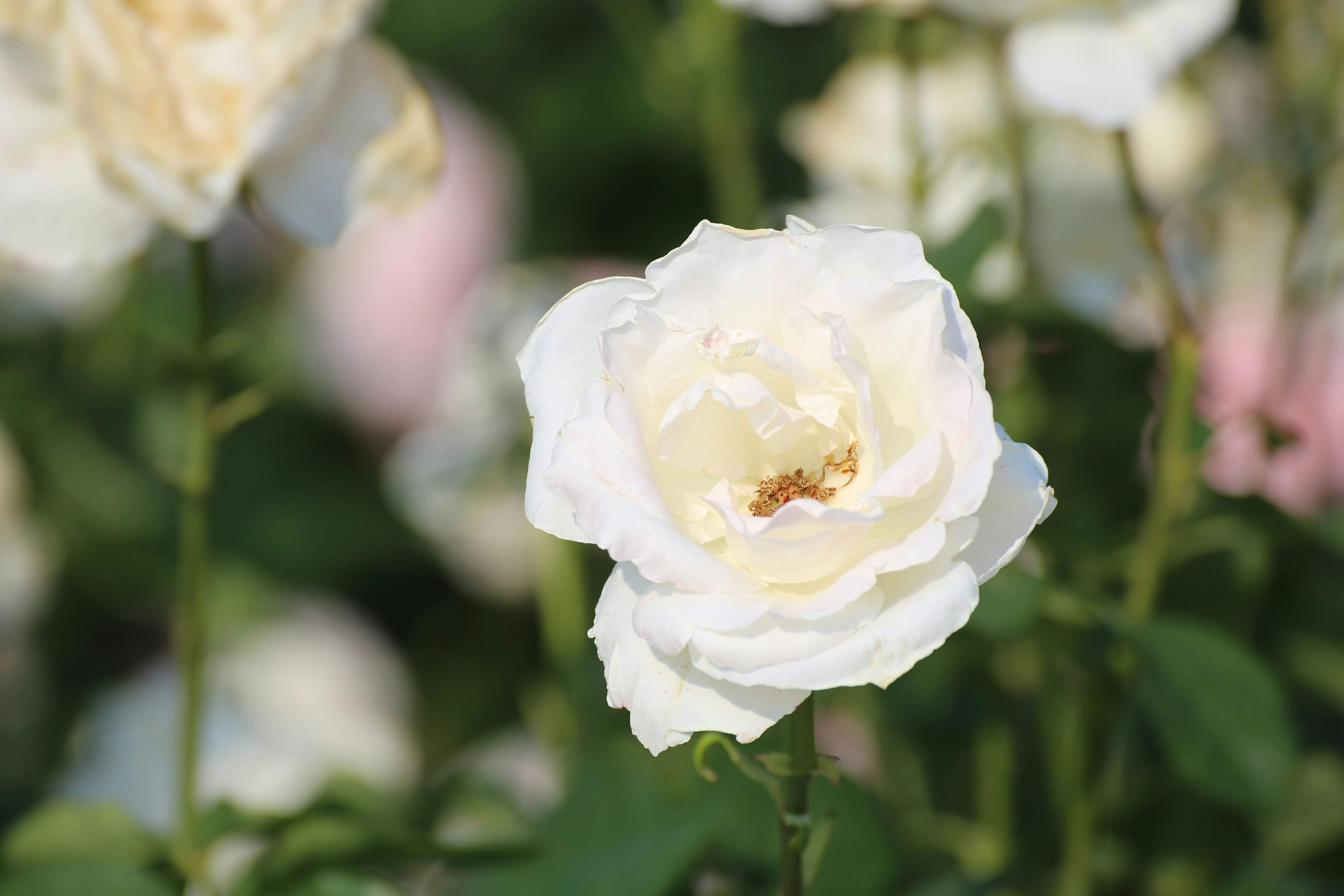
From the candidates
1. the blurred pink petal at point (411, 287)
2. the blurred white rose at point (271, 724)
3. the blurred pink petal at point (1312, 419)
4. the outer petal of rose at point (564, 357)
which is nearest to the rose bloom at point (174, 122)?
the outer petal of rose at point (564, 357)

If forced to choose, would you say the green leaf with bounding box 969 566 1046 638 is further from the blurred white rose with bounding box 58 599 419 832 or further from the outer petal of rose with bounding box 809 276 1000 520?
the blurred white rose with bounding box 58 599 419 832

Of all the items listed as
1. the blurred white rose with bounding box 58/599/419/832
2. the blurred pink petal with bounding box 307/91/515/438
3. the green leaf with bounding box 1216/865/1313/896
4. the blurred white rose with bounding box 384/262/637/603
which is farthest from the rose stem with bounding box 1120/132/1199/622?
the blurred pink petal with bounding box 307/91/515/438

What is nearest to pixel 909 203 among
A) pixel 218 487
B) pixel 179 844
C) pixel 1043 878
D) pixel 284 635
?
pixel 1043 878

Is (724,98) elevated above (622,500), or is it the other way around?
(622,500)

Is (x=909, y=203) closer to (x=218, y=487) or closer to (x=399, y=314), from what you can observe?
(x=399, y=314)

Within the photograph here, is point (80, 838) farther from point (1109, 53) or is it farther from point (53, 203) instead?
point (1109, 53)

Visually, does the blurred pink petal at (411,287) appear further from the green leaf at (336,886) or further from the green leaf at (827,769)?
the green leaf at (827,769)

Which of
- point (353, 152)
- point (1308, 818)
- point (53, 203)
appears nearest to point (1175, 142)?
point (1308, 818)
